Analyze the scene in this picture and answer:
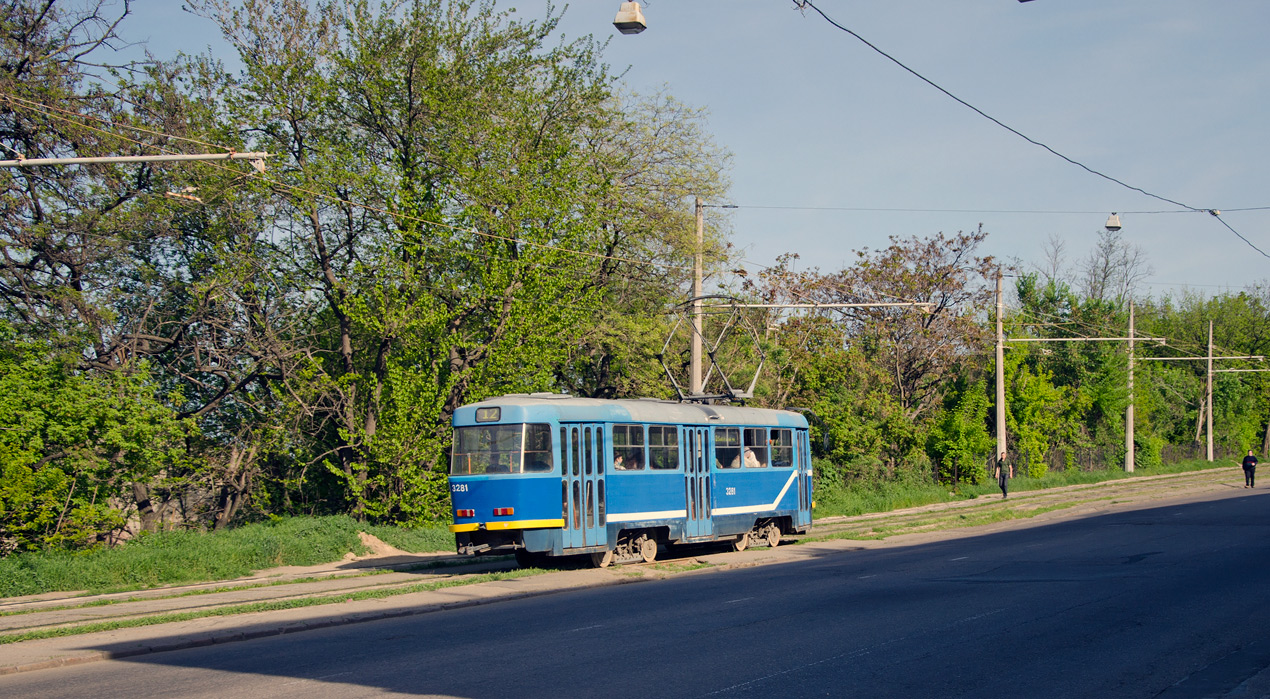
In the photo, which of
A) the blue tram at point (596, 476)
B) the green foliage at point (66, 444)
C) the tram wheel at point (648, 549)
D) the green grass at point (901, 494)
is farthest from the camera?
the green grass at point (901, 494)

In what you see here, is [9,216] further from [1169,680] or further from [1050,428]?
[1050,428]

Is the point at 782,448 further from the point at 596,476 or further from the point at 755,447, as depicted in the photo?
the point at 596,476

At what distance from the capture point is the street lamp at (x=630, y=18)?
14461 millimetres

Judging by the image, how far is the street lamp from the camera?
14.5 metres

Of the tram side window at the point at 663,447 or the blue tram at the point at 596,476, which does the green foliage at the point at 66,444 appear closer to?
the blue tram at the point at 596,476

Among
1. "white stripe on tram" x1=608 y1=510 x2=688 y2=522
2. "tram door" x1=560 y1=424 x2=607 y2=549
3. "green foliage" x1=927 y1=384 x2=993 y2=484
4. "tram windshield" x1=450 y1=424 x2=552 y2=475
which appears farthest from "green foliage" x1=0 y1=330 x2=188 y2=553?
"green foliage" x1=927 y1=384 x2=993 y2=484

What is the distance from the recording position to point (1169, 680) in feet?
29.7

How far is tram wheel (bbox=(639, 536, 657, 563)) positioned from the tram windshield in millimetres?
3572

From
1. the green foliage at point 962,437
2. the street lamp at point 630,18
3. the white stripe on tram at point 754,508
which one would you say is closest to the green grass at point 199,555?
the white stripe on tram at point 754,508

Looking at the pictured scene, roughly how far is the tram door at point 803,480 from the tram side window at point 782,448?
11.3 inches

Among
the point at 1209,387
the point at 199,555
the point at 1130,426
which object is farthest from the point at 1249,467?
the point at 199,555

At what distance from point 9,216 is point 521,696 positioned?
2088 cm

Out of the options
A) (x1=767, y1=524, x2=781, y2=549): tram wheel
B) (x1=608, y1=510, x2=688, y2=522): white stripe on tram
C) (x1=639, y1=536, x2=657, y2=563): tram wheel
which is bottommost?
(x1=767, y1=524, x2=781, y2=549): tram wheel

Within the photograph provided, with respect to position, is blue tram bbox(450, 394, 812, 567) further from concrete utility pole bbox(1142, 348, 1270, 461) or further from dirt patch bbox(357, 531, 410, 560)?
concrete utility pole bbox(1142, 348, 1270, 461)
